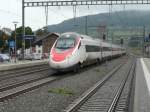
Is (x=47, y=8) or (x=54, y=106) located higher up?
(x=47, y=8)

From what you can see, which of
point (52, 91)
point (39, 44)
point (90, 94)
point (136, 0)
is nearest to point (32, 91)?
point (52, 91)

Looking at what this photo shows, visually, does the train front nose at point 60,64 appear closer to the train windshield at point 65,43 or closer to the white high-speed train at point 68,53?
the white high-speed train at point 68,53

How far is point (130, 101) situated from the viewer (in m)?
16.3

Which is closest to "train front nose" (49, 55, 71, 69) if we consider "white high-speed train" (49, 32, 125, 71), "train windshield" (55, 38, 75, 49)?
"white high-speed train" (49, 32, 125, 71)

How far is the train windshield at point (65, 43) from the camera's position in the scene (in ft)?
99.5

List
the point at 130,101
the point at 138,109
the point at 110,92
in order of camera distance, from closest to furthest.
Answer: the point at 138,109
the point at 130,101
the point at 110,92

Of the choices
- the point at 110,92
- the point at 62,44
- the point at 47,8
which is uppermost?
the point at 47,8

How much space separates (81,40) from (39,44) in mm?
82827

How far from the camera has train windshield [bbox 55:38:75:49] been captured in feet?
99.5

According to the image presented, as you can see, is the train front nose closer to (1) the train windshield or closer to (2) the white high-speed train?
(2) the white high-speed train

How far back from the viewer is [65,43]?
3061 centimetres

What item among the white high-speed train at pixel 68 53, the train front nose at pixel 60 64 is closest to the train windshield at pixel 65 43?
the white high-speed train at pixel 68 53

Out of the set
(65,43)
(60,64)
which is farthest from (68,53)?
(65,43)

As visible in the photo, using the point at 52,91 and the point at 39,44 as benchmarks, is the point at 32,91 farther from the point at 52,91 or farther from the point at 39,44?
the point at 39,44
